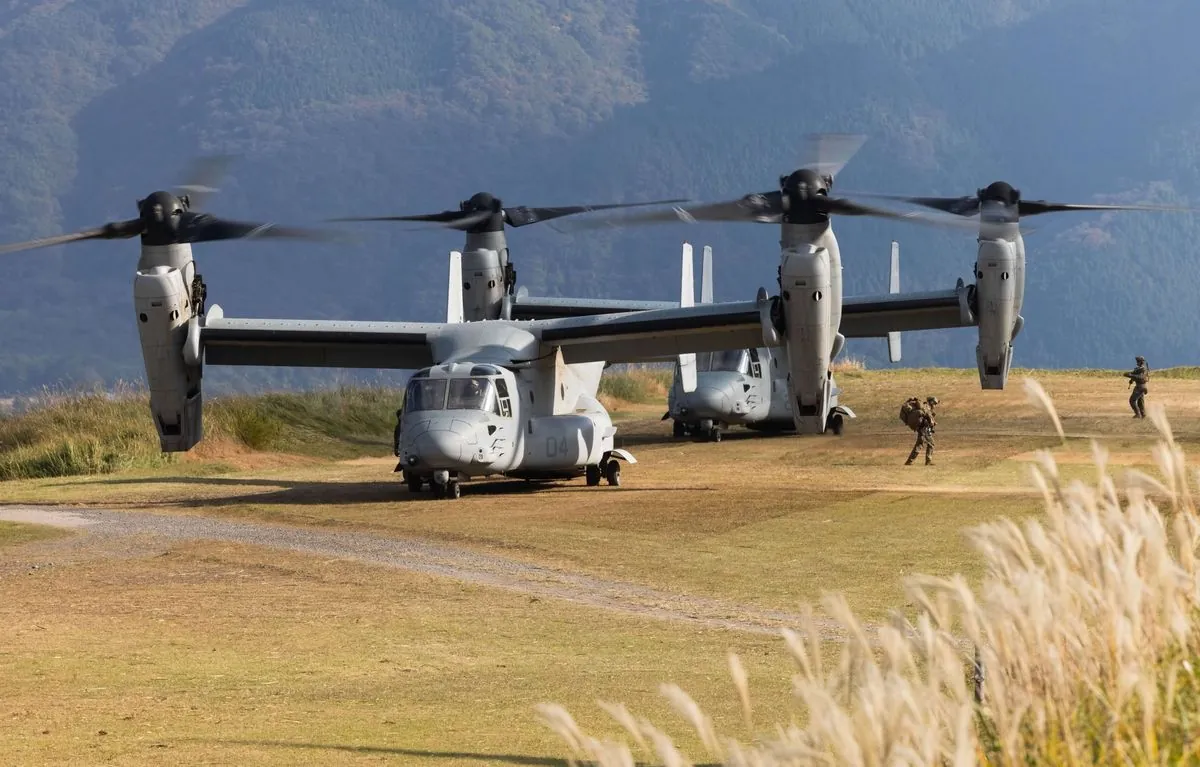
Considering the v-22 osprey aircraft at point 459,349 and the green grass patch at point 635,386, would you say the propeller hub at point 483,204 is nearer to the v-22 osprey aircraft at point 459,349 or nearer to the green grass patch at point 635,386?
the v-22 osprey aircraft at point 459,349

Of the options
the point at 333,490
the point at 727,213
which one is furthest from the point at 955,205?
the point at 333,490

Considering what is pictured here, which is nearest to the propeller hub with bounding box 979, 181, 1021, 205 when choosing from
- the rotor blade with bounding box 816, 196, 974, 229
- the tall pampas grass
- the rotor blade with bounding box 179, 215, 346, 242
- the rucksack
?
the rotor blade with bounding box 816, 196, 974, 229

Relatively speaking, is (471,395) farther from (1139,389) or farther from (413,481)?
(1139,389)

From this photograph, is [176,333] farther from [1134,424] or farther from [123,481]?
[1134,424]

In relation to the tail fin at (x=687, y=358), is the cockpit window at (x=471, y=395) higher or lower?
lower

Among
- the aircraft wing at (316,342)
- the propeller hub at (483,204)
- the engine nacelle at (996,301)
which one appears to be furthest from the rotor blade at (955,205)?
the propeller hub at (483,204)

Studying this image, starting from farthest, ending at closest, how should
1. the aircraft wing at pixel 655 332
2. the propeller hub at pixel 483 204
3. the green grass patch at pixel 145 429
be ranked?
the green grass patch at pixel 145 429 → the propeller hub at pixel 483 204 → the aircraft wing at pixel 655 332

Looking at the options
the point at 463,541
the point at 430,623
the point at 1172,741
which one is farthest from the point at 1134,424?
the point at 1172,741

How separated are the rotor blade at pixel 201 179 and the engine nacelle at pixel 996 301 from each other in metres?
12.2

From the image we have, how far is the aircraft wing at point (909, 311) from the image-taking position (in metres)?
29.5

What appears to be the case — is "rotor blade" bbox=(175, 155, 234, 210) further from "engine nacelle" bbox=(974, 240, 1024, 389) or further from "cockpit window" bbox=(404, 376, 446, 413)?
"engine nacelle" bbox=(974, 240, 1024, 389)

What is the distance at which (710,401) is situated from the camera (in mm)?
39031

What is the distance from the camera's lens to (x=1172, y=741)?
4641 millimetres

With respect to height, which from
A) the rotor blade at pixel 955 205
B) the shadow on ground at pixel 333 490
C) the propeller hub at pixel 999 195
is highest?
the propeller hub at pixel 999 195
